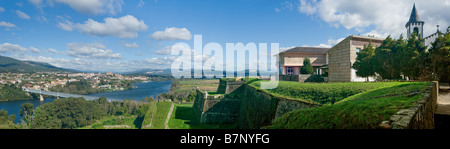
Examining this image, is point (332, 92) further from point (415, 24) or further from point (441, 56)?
point (415, 24)

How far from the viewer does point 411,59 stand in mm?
9414

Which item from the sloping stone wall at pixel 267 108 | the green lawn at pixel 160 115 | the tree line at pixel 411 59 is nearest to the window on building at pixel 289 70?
the tree line at pixel 411 59

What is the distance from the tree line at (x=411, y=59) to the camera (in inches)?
355

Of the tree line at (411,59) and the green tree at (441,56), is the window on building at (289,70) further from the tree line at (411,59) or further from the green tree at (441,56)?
the green tree at (441,56)

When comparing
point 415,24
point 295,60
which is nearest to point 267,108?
point 295,60

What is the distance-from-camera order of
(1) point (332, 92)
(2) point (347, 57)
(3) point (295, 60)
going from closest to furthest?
(1) point (332, 92)
(2) point (347, 57)
(3) point (295, 60)

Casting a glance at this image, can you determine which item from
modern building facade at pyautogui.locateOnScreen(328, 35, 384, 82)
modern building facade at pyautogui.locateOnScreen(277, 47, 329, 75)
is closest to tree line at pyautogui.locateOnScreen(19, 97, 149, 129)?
modern building facade at pyautogui.locateOnScreen(277, 47, 329, 75)

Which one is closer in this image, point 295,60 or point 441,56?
point 441,56

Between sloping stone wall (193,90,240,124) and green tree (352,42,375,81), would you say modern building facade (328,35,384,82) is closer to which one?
green tree (352,42,375,81)

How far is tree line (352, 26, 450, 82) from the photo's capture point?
29.6 ft

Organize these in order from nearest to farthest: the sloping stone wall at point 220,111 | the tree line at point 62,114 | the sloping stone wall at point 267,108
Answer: the sloping stone wall at point 267,108 < the sloping stone wall at point 220,111 < the tree line at point 62,114
